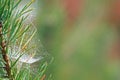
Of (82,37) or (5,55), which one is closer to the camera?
(5,55)

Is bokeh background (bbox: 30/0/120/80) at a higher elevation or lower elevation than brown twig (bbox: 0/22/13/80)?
lower

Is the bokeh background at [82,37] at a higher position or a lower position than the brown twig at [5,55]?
lower

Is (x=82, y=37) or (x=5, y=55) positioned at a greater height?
(x=5, y=55)

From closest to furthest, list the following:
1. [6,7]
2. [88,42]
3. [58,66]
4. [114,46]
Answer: [6,7] < [58,66] < [88,42] < [114,46]

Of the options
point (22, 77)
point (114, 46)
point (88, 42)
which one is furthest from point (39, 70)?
point (114, 46)

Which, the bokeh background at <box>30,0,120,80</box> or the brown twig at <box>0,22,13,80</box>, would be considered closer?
the brown twig at <box>0,22,13,80</box>

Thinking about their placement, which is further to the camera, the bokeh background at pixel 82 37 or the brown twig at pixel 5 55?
the bokeh background at pixel 82 37

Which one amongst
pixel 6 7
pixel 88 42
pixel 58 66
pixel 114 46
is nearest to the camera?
pixel 6 7

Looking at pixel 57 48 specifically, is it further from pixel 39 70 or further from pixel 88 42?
pixel 39 70
